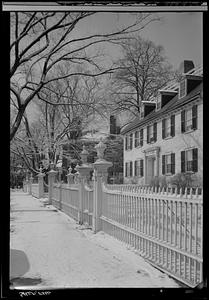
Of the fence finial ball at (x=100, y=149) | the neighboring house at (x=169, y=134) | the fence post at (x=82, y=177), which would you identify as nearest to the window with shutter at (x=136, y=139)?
the neighboring house at (x=169, y=134)

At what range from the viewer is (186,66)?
2334 mm

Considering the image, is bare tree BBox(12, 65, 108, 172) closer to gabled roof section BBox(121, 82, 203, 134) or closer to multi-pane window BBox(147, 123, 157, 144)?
gabled roof section BBox(121, 82, 203, 134)

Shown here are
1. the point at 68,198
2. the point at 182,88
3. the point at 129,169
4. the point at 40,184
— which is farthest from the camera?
the point at 68,198

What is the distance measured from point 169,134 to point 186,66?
531mm

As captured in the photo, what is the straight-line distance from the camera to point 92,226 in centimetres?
428

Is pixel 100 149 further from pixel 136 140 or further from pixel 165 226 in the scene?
pixel 165 226

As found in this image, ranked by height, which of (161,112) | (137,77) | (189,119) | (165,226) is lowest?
(165,226)

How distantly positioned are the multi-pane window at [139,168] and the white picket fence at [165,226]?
5.6 inches

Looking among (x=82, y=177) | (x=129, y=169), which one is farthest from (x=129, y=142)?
(x=82, y=177)

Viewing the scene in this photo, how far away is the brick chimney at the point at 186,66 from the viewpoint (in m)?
2.28

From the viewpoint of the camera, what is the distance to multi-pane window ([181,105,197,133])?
230cm

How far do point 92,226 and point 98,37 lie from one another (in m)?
2.65

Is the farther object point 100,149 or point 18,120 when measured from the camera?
point 100,149

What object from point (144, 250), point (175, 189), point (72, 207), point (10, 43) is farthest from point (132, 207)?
point (72, 207)
